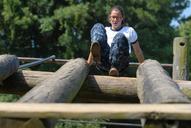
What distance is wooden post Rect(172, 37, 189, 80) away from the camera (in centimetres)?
438

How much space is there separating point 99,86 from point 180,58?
1.03 m

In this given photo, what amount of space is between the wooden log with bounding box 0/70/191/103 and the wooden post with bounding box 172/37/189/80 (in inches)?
A: 30.2

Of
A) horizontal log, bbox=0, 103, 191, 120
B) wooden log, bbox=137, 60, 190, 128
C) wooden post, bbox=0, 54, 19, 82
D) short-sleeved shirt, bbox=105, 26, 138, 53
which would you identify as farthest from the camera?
short-sleeved shirt, bbox=105, 26, 138, 53

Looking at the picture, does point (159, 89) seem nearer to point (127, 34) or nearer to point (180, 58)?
point (127, 34)

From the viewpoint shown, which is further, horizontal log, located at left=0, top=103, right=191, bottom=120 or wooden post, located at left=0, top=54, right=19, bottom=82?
wooden post, located at left=0, top=54, right=19, bottom=82

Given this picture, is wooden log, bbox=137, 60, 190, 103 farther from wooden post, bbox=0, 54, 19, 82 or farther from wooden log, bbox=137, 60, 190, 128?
wooden post, bbox=0, 54, 19, 82

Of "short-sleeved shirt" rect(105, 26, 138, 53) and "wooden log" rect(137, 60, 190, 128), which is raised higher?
"wooden log" rect(137, 60, 190, 128)

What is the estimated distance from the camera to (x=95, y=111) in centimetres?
155

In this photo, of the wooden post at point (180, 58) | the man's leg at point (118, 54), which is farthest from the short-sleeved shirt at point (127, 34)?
the wooden post at point (180, 58)

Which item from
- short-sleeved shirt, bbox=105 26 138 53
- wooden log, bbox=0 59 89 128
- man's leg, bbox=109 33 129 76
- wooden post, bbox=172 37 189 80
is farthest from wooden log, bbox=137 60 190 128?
wooden post, bbox=172 37 189 80

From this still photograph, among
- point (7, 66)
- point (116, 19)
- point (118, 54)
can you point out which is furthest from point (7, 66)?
point (116, 19)

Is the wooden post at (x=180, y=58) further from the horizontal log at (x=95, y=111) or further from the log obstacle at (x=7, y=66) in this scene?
the horizontal log at (x=95, y=111)

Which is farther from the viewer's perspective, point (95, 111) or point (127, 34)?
point (127, 34)

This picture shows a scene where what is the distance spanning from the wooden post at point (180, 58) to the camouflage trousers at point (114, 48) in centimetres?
72
